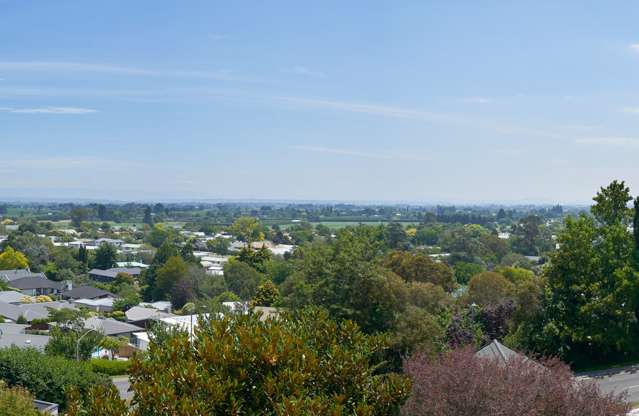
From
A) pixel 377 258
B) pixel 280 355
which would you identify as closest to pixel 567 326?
pixel 377 258

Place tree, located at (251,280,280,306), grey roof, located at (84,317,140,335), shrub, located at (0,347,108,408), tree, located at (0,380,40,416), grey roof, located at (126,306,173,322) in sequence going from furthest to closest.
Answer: grey roof, located at (126,306,173,322)
tree, located at (251,280,280,306)
grey roof, located at (84,317,140,335)
shrub, located at (0,347,108,408)
tree, located at (0,380,40,416)

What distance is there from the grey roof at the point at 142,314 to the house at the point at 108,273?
22.6 m

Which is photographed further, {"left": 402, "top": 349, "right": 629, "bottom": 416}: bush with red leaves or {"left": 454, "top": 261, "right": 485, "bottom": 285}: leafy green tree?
{"left": 454, "top": 261, "right": 485, "bottom": 285}: leafy green tree

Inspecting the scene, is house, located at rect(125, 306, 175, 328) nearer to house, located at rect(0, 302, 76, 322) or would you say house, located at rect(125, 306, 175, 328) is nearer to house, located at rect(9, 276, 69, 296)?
house, located at rect(0, 302, 76, 322)

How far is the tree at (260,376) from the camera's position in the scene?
31.2 ft

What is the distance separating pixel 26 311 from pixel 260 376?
4302 centimetres

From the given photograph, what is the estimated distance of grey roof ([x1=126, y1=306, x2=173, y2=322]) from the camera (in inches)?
1940

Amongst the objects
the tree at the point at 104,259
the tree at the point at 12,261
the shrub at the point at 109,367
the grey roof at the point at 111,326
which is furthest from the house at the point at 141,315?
the tree at the point at 104,259

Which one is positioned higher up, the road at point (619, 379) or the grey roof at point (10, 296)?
the road at point (619, 379)

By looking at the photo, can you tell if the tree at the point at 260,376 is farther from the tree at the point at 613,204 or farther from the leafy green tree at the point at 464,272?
the leafy green tree at the point at 464,272

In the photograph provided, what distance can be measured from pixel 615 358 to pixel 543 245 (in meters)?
90.3

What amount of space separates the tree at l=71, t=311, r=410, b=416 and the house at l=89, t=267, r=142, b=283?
65.9 metres

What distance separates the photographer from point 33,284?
6550cm

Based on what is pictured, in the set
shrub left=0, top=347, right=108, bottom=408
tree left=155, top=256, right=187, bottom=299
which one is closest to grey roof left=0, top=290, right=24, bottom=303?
tree left=155, top=256, right=187, bottom=299
